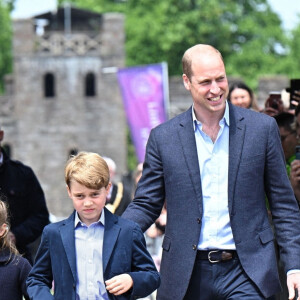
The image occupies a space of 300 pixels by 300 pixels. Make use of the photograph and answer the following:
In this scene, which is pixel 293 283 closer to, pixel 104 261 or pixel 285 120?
pixel 104 261

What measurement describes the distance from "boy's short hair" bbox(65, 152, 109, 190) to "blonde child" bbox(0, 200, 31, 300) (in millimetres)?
800

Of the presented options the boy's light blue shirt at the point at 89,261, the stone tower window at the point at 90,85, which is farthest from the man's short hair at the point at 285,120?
the stone tower window at the point at 90,85

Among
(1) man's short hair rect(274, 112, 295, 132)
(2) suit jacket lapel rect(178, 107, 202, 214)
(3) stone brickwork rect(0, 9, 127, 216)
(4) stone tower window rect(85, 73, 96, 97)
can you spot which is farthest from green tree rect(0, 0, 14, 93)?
(2) suit jacket lapel rect(178, 107, 202, 214)

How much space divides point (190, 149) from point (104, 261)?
0.81 metres

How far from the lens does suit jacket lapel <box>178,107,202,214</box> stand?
5.97 metres

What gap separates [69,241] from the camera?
5699 millimetres

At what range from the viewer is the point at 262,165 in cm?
600

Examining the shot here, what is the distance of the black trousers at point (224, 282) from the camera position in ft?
19.2

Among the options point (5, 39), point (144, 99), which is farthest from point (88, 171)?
point (5, 39)

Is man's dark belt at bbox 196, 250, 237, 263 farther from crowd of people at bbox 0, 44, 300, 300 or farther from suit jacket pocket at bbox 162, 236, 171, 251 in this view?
suit jacket pocket at bbox 162, 236, 171, 251

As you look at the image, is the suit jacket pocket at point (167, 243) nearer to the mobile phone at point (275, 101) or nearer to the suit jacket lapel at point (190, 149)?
the suit jacket lapel at point (190, 149)

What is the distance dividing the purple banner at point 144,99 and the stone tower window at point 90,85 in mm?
23443

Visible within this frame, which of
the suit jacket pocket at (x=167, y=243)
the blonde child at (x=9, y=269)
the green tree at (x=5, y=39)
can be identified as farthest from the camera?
the green tree at (x=5, y=39)

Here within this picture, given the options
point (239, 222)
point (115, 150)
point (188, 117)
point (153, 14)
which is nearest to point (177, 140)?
point (188, 117)
